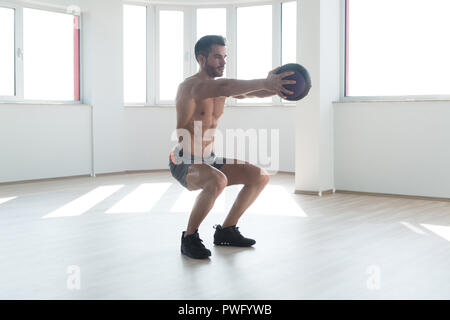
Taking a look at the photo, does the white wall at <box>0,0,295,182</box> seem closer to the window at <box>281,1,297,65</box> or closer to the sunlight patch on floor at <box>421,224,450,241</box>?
the window at <box>281,1,297,65</box>

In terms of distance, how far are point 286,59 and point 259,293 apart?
5.19m

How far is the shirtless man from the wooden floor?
5.1 inches

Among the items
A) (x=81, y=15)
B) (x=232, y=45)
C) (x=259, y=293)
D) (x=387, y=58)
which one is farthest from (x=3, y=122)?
(x=259, y=293)

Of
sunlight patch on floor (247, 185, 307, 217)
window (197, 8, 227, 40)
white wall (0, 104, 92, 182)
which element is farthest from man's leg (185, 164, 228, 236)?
window (197, 8, 227, 40)

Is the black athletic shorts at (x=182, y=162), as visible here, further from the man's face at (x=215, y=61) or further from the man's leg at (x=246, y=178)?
the man's face at (x=215, y=61)

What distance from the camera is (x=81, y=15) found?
22.0 feet

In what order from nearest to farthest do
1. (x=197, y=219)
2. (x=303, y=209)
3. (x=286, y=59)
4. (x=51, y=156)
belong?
(x=197, y=219) → (x=303, y=209) → (x=51, y=156) → (x=286, y=59)

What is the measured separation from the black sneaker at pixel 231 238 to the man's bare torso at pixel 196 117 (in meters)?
0.46

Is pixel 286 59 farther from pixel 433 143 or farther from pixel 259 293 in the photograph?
pixel 259 293

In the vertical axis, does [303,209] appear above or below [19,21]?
below

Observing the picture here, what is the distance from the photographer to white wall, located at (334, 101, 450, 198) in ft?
15.8

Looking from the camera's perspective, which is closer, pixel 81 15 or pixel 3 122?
pixel 3 122

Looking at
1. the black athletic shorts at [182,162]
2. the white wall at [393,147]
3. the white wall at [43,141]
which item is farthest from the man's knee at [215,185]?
the white wall at [43,141]

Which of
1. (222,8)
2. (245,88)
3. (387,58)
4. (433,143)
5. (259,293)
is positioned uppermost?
(222,8)
